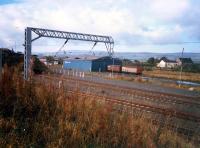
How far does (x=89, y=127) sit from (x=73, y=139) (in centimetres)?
54

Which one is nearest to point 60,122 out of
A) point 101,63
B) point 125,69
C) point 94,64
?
point 125,69

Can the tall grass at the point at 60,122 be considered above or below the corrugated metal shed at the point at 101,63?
above

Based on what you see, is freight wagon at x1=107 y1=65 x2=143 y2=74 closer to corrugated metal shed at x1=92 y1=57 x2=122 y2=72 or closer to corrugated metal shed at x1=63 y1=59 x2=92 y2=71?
corrugated metal shed at x1=92 y1=57 x2=122 y2=72

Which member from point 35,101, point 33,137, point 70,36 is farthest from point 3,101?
point 70,36

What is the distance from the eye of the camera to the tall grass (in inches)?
244

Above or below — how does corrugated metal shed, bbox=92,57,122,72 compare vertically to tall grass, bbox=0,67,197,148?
below

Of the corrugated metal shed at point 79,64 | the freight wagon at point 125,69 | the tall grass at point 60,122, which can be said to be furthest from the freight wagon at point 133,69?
the tall grass at point 60,122

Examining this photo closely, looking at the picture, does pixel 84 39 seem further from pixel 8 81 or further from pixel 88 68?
pixel 8 81

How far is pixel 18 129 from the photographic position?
631 centimetres

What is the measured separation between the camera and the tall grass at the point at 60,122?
619 centimetres

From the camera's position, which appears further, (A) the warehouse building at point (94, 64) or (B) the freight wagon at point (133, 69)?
(A) the warehouse building at point (94, 64)

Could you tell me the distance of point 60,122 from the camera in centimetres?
657

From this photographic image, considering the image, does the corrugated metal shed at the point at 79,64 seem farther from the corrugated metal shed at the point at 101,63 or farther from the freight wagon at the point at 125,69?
the freight wagon at the point at 125,69

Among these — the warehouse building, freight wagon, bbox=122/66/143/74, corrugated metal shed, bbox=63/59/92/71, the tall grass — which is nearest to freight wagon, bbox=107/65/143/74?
freight wagon, bbox=122/66/143/74
